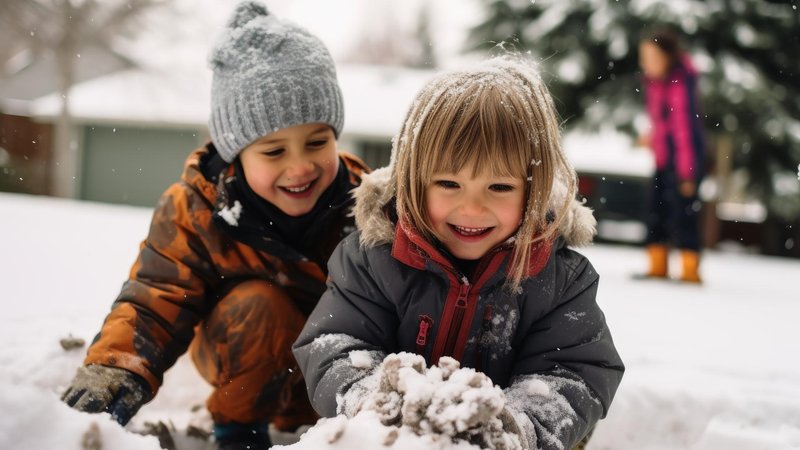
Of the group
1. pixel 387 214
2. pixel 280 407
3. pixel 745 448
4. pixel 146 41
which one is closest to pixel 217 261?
pixel 280 407

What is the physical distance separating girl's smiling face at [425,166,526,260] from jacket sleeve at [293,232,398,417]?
154 mm

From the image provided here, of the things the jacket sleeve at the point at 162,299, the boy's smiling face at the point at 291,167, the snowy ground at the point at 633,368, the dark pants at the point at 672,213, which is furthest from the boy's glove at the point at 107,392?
the dark pants at the point at 672,213

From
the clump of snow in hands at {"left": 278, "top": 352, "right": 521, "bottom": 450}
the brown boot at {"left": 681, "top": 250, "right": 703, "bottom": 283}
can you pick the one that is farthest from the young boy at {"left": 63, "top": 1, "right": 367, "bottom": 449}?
the brown boot at {"left": 681, "top": 250, "right": 703, "bottom": 283}

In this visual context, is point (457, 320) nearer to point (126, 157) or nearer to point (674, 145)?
point (674, 145)

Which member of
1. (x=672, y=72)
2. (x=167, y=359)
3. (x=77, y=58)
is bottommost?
(x=77, y=58)

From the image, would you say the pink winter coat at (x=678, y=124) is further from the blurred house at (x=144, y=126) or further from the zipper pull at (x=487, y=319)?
the blurred house at (x=144, y=126)

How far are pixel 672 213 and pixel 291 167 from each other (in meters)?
4.46

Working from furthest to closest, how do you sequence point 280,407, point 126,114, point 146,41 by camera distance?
point 146,41 → point 126,114 → point 280,407

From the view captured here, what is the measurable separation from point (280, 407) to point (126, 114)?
17.3 metres

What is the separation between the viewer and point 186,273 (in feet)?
6.00

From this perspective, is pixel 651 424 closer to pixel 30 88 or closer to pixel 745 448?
pixel 745 448

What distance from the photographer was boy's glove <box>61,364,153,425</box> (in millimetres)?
1520

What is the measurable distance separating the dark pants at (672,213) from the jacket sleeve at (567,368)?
4.38m

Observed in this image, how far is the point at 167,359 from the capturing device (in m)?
1.78
